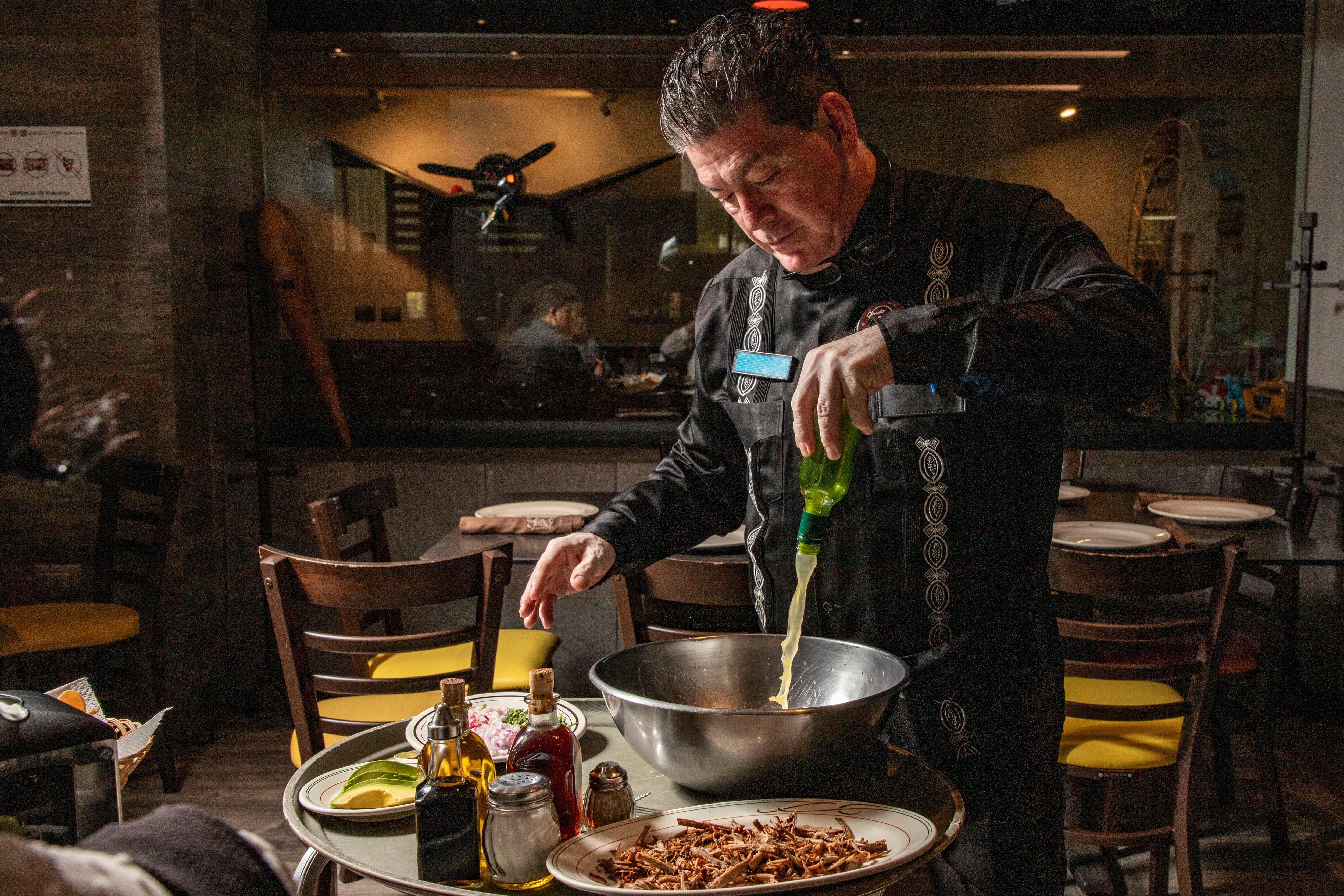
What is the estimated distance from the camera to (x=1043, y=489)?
140 centimetres

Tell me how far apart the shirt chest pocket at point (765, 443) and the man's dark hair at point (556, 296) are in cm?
311

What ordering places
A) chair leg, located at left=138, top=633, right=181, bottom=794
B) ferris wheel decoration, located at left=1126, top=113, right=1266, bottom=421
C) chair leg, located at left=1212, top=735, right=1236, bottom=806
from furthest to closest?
1. ferris wheel decoration, located at left=1126, top=113, right=1266, bottom=421
2. chair leg, located at left=138, top=633, right=181, bottom=794
3. chair leg, located at left=1212, top=735, right=1236, bottom=806

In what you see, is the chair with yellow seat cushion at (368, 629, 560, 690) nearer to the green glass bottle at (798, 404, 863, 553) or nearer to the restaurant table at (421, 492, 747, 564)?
the restaurant table at (421, 492, 747, 564)

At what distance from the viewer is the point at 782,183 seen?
136cm

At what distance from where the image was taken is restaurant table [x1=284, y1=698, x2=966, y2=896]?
3.46 ft

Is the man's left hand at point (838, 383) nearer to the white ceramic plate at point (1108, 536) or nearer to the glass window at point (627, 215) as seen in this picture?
the white ceramic plate at point (1108, 536)

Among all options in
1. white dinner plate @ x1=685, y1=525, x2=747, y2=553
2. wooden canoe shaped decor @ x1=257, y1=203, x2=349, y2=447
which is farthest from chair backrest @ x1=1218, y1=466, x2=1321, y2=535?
wooden canoe shaped decor @ x1=257, y1=203, x2=349, y2=447

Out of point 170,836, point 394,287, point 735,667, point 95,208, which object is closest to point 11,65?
point 95,208

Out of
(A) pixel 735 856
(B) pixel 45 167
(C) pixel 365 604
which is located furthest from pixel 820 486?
(B) pixel 45 167

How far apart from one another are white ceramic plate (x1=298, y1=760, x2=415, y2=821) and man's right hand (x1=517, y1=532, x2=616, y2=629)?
0.78 ft

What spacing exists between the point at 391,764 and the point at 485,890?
1.00 feet

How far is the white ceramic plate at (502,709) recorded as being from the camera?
1.43 meters

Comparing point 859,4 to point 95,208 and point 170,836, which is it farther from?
point 170,836

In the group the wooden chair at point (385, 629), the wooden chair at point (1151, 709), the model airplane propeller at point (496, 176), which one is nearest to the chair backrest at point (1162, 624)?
the wooden chair at point (1151, 709)
